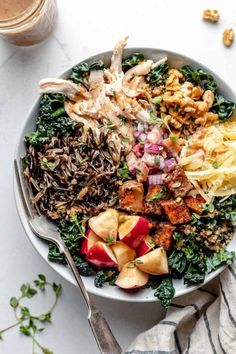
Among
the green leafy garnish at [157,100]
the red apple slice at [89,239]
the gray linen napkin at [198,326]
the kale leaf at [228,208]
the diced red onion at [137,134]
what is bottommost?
the gray linen napkin at [198,326]

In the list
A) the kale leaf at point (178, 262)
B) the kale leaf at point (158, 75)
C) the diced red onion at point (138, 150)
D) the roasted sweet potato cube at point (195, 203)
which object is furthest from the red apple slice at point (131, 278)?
the kale leaf at point (158, 75)

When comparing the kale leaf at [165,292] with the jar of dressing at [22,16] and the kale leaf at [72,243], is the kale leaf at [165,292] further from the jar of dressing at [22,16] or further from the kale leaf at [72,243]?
the jar of dressing at [22,16]

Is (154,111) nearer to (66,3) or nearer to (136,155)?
(136,155)

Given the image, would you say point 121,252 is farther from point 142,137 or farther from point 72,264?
point 142,137

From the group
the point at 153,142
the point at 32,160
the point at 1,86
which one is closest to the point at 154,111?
the point at 153,142

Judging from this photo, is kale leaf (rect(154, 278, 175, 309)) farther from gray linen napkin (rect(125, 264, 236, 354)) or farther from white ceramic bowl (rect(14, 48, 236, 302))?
gray linen napkin (rect(125, 264, 236, 354))
